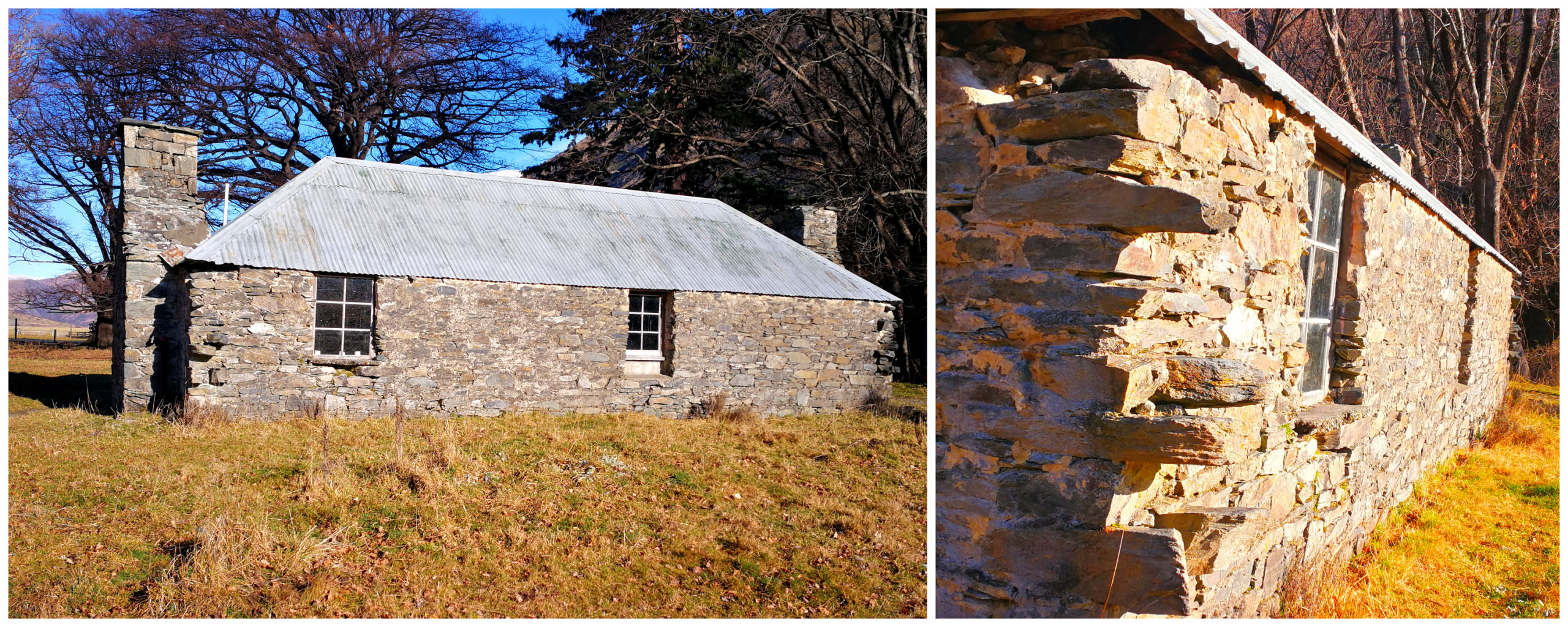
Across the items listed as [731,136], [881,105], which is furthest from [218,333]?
[881,105]

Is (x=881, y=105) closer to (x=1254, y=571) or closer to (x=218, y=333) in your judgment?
(x=218, y=333)

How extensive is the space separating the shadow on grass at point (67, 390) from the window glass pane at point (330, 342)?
3477 millimetres

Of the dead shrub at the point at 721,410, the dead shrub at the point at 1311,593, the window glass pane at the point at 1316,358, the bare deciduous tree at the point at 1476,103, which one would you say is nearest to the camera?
the dead shrub at the point at 1311,593


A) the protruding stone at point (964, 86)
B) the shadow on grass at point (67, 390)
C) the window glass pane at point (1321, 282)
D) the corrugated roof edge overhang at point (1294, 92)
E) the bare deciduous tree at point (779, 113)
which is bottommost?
the shadow on grass at point (67, 390)

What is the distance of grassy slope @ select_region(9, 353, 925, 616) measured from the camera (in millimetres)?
5598

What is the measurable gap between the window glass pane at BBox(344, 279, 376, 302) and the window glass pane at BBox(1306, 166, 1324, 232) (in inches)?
425

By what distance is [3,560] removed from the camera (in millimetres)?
3654

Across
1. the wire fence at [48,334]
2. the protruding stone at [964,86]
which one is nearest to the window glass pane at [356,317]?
the protruding stone at [964,86]

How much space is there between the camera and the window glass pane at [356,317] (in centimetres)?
1151

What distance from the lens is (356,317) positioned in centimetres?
1157

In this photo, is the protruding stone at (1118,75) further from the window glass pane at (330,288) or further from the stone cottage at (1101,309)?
the window glass pane at (330,288)

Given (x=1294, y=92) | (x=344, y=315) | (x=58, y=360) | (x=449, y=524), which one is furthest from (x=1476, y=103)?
(x=58, y=360)

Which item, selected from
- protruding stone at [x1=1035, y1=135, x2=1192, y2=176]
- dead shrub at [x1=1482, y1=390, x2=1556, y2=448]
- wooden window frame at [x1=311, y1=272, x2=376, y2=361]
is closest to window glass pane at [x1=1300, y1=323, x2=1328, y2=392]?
protruding stone at [x1=1035, y1=135, x2=1192, y2=176]

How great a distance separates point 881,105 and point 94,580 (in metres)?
16.5
